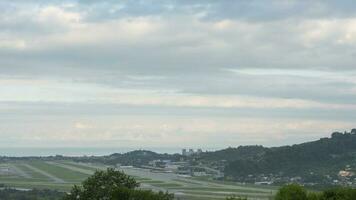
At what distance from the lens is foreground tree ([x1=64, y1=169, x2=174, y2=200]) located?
137ft

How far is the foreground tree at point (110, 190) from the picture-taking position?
41.9 m

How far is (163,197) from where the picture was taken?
145ft

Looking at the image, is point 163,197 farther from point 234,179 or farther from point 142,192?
point 234,179

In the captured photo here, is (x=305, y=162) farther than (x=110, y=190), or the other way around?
(x=305, y=162)

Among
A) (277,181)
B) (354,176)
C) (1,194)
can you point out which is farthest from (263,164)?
(1,194)

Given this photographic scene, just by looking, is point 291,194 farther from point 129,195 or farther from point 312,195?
point 129,195

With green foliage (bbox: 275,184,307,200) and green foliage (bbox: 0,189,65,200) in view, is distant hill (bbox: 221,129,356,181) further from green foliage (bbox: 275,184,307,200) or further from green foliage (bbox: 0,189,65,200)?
green foliage (bbox: 275,184,307,200)

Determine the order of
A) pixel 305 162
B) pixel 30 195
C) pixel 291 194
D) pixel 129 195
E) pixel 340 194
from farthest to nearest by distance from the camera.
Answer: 1. pixel 305 162
2. pixel 30 195
3. pixel 291 194
4. pixel 340 194
5. pixel 129 195

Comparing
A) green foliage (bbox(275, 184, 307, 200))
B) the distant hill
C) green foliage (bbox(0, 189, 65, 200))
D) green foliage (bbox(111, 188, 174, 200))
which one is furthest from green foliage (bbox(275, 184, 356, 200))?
the distant hill

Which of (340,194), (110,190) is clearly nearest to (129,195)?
(110,190)

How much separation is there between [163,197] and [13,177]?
148 m

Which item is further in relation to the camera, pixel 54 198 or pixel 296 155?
pixel 296 155

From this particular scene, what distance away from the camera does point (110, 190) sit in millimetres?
43344

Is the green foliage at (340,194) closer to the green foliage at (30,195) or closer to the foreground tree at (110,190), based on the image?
the foreground tree at (110,190)
